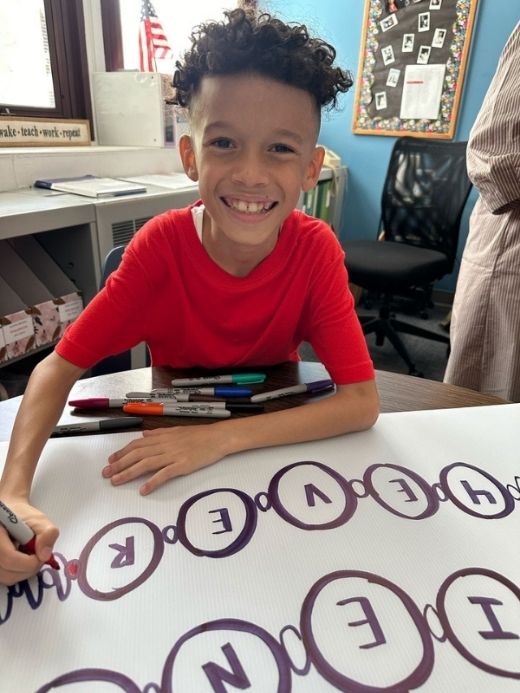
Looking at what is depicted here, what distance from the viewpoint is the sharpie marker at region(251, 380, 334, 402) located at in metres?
0.68

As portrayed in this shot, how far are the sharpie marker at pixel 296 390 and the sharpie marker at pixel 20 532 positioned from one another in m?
0.33

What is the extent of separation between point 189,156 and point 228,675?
68 cm

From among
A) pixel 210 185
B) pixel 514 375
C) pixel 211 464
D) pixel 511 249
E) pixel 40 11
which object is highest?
pixel 40 11

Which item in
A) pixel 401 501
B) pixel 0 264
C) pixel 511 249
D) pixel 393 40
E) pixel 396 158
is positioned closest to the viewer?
pixel 401 501

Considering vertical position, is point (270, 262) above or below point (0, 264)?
above

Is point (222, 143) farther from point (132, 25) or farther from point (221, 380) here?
point (132, 25)

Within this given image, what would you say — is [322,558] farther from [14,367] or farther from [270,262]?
[14,367]

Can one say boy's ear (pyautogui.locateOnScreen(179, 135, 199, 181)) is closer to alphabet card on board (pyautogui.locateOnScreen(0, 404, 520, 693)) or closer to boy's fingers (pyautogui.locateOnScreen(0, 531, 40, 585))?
alphabet card on board (pyautogui.locateOnScreen(0, 404, 520, 693))

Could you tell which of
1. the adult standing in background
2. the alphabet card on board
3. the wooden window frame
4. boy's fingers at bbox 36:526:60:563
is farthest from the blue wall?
boy's fingers at bbox 36:526:60:563

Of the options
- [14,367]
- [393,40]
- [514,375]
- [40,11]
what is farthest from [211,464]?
[393,40]

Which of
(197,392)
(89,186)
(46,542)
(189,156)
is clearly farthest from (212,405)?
(89,186)

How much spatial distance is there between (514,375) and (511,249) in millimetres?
276

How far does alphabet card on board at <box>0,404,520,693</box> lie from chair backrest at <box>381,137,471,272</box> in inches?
72.4

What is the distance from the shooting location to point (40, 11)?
1.92m
